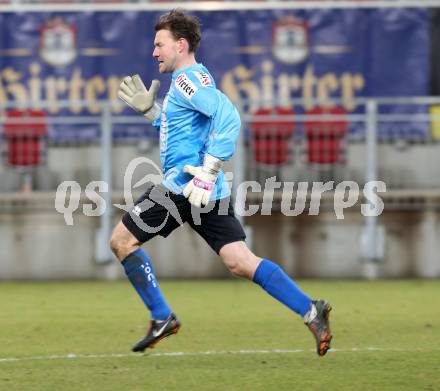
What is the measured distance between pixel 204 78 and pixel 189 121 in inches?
11.3

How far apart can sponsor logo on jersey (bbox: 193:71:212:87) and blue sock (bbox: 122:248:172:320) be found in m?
1.16

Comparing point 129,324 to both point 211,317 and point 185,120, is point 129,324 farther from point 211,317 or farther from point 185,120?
point 185,120

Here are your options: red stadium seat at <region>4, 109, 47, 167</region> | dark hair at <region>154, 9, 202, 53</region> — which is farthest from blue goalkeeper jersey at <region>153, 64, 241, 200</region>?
red stadium seat at <region>4, 109, 47, 167</region>

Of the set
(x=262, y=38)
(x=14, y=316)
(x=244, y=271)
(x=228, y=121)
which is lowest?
(x=14, y=316)

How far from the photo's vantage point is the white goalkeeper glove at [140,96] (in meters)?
8.52

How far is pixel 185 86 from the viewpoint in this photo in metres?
7.94

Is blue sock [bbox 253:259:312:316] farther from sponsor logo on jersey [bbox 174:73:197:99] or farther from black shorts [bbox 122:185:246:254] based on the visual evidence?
sponsor logo on jersey [bbox 174:73:197:99]

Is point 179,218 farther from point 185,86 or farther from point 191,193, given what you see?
point 185,86

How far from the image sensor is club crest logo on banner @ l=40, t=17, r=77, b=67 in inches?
688

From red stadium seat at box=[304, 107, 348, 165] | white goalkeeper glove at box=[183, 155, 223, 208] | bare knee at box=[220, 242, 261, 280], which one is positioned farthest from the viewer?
red stadium seat at box=[304, 107, 348, 165]

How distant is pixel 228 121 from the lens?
25.4ft

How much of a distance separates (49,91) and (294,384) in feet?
35.7

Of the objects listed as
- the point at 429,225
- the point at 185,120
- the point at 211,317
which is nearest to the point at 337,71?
Result: the point at 429,225
